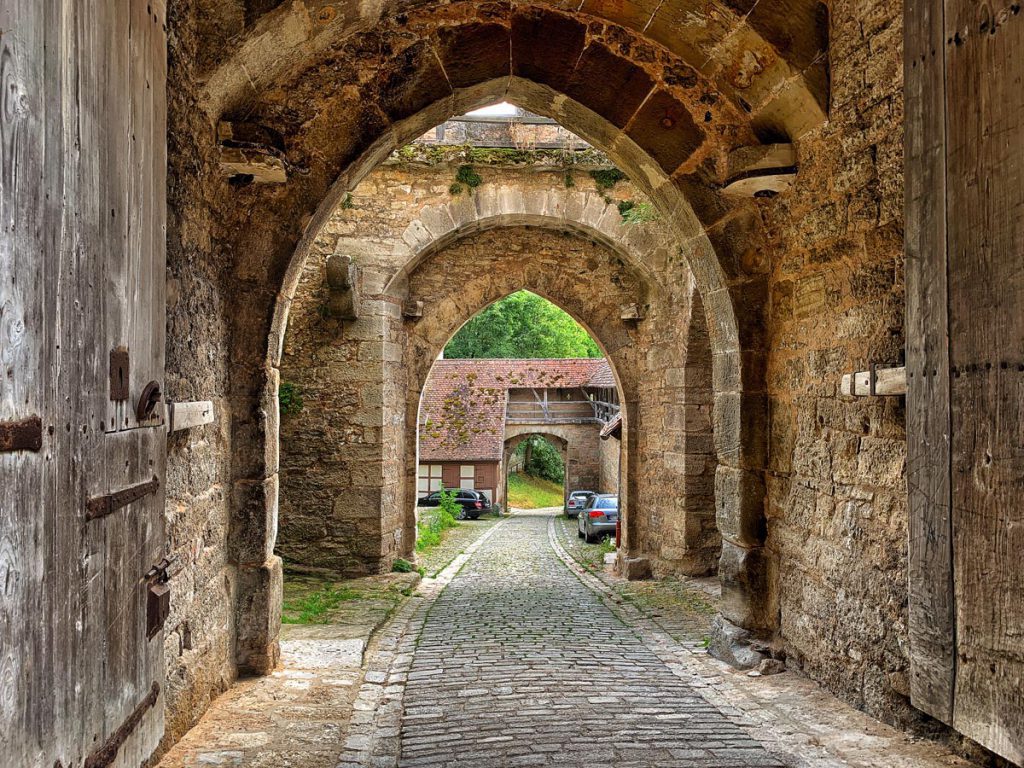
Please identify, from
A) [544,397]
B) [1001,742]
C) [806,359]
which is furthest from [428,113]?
[544,397]

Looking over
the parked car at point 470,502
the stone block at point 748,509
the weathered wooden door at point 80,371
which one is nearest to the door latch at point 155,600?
the weathered wooden door at point 80,371

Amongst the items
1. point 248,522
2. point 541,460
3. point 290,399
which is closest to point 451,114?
point 248,522

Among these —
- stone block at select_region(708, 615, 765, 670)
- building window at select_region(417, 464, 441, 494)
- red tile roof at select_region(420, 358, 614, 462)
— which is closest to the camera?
stone block at select_region(708, 615, 765, 670)

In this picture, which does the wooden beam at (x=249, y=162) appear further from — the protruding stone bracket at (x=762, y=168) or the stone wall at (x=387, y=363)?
the stone wall at (x=387, y=363)

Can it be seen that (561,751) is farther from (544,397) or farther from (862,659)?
(544,397)

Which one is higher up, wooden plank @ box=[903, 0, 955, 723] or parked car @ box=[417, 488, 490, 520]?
wooden plank @ box=[903, 0, 955, 723]

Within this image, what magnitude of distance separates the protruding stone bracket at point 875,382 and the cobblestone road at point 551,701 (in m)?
1.56

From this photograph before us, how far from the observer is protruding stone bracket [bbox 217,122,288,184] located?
3.88 m

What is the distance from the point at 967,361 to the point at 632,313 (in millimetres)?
7967

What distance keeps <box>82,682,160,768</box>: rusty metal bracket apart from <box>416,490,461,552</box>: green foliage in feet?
30.8

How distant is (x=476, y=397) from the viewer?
25297mm

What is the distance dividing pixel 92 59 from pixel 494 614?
5843 mm

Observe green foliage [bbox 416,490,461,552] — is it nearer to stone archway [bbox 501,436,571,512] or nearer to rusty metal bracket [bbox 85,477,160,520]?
stone archway [bbox 501,436,571,512]

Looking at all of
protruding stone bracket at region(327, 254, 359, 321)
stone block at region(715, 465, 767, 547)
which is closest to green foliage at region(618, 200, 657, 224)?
protruding stone bracket at region(327, 254, 359, 321)
